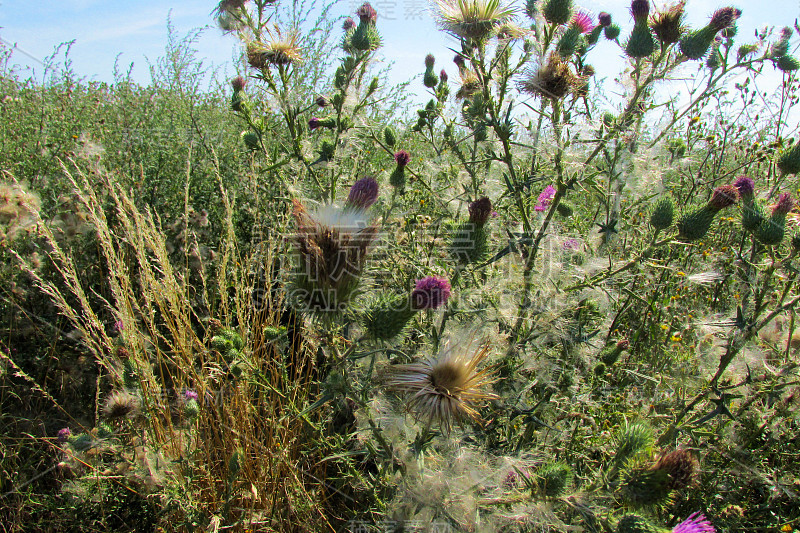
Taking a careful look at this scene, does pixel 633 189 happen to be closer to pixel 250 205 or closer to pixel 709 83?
pixel 709 83

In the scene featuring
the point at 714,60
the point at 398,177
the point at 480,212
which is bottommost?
the point at 480,212

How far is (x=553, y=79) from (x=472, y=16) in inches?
16.8

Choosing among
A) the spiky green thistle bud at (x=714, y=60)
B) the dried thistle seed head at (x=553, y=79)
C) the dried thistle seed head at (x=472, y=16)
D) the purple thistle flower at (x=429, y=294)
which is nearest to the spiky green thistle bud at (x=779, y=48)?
the spiky green thistle bud at (x=714, y=60)

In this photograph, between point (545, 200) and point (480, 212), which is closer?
point (480, 212)

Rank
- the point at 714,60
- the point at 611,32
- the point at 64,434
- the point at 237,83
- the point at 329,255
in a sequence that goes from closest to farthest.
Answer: the point at 329,255 < the point at 64,434 < the point at 237,83 < the point at 714,60 < the point at 611,32

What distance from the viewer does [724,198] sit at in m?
1.99

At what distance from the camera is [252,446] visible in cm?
230

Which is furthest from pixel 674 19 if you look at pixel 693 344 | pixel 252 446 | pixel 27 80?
pixel 27 80

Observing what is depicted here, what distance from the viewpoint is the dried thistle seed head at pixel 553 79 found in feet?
6.21

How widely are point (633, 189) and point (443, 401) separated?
6.01 feet

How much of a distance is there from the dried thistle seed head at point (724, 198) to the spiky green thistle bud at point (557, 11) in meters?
1.01

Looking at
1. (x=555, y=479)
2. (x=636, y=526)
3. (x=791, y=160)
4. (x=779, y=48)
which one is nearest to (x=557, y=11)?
(x=791, y=160)

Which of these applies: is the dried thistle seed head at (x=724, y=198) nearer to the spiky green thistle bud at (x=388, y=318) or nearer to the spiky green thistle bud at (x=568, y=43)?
the spiky green thistle bud at (x=568, y=43)

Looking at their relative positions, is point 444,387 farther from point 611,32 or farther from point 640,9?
point 611,32
